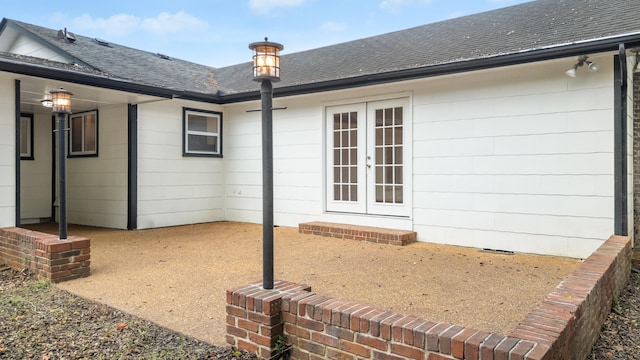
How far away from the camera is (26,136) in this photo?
30.0 ft

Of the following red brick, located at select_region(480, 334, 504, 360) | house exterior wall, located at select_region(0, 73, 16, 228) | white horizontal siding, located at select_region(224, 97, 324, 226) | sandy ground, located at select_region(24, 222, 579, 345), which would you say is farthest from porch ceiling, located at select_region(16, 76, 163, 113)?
red brick, located at select_region(480, 334, 504, 360)

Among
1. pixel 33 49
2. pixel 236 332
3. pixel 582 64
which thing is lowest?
pixel 236 332

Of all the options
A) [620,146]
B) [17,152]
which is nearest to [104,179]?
[17,152]

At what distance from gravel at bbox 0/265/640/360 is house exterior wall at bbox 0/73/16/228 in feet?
6.94

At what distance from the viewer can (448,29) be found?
8398 mm

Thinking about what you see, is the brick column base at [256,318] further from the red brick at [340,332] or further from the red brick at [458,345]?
the red brick at [458,345]

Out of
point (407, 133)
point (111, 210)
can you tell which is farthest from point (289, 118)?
point (111, 210)

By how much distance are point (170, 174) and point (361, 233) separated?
410cm

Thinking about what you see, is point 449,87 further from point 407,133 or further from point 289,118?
point 289,118

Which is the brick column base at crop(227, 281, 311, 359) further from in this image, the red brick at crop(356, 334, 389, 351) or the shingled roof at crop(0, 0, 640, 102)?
the shingled roof at crop(0, 0, 640, 102)

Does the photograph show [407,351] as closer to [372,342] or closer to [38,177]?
[372,342]

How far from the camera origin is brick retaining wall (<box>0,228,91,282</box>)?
14.4 feet

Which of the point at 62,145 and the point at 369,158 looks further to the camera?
the point at 369,158

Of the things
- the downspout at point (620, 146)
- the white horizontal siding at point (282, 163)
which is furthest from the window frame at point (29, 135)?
the downspout at point (620, 146)
